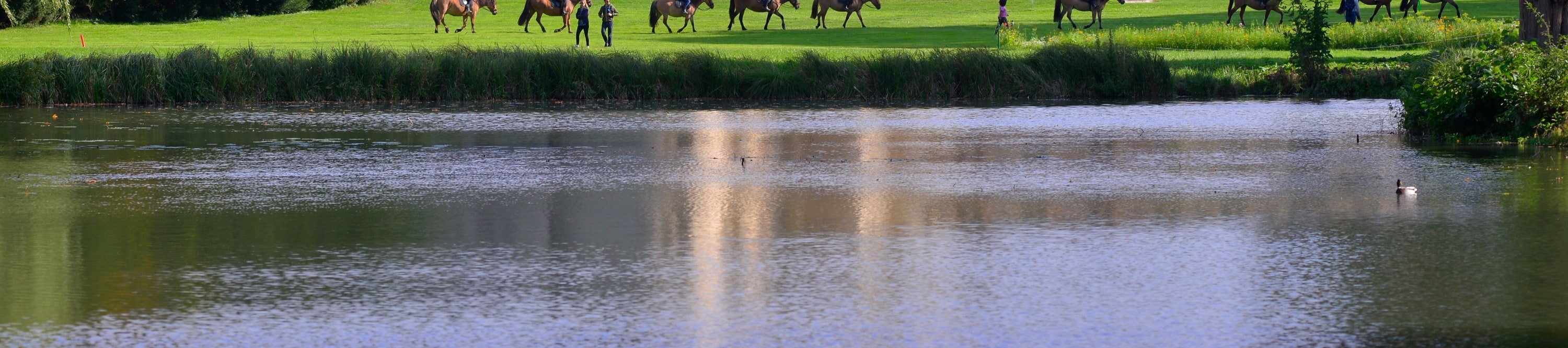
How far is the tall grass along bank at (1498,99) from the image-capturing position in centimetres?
1705

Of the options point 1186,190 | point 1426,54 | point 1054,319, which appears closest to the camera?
point 1054,319

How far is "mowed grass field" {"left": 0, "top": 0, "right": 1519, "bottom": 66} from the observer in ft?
117

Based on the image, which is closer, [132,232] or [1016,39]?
[132,232]

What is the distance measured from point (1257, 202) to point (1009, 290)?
4.23m

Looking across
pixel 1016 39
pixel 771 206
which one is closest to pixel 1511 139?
pixel 771 206

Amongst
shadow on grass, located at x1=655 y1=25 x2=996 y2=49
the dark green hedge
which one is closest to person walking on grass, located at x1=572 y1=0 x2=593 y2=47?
shadow on grass, located at x1=655 y1=25 x2=996 y2=49

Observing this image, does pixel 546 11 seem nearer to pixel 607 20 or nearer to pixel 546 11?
pixel 546 11

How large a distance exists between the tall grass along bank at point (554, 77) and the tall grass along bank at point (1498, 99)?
8.40 meters

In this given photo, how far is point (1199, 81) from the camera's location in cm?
2695

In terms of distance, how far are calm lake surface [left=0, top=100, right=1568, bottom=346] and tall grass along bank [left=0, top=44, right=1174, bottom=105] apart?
28.0 feet

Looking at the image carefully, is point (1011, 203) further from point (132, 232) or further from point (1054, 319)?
point (132, 232)

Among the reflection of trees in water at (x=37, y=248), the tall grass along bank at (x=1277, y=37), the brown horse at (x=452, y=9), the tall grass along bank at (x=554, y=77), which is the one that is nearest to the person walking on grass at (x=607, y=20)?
the brown horse at (x=452, y=9)

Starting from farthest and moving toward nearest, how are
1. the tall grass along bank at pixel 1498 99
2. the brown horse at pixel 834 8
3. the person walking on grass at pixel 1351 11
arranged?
the brown horse at pixel 834 8
the person walking on grass at pixel 1351 11
the tall grass along bank at pixel 1498 99

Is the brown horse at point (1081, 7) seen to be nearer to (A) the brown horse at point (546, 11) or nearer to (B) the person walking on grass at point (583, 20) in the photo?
(A) the brown horse at point (546, 11)
